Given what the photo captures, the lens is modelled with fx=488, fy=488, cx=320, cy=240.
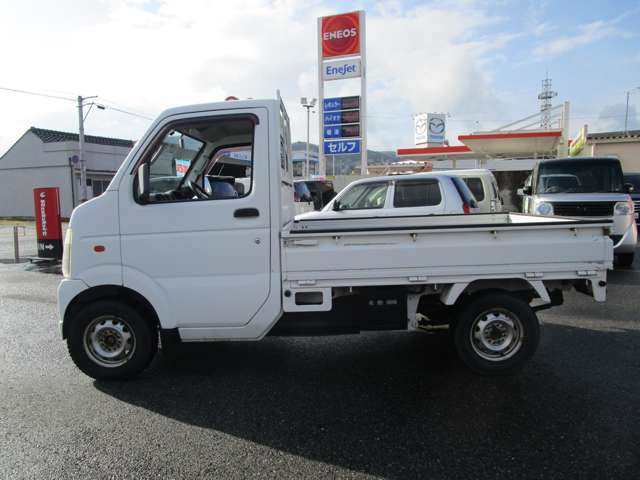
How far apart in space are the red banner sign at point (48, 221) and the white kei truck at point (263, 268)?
8450mm

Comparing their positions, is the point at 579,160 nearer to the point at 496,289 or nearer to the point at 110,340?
the point at 496,289

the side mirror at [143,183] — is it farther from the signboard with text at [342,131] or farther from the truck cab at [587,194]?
the signboard with text at [342,131]

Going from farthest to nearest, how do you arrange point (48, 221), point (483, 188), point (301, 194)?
point (301, 194) < point (48, 221) < point (483, 188)

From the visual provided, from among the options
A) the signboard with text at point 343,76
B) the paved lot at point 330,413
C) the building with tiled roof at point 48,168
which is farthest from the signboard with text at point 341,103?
the building with tiled roof at point 48,168

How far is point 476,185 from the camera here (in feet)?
34.5

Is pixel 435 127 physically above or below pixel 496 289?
above

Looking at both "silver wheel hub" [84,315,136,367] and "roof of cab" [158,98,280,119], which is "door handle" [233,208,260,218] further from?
"silver wheel hub" [84,315,136,367]

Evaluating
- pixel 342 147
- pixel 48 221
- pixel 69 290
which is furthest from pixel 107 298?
pixel 342 147

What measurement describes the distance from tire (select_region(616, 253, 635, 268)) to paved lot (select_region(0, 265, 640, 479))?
194 inches

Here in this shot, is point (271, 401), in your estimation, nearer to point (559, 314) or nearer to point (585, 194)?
point (559, 314)

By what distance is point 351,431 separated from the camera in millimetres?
3416

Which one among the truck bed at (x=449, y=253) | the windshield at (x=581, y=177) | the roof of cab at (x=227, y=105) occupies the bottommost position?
the truck bed at (x=449, y=253)

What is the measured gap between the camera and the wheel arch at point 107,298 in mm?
4254

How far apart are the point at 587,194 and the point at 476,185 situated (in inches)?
83.8
